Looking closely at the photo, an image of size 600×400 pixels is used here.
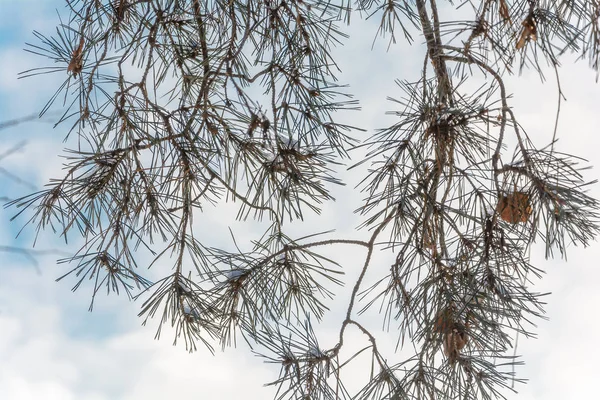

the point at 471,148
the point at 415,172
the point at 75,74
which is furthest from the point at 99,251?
the point at 471,148

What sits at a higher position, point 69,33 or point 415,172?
point 69,33

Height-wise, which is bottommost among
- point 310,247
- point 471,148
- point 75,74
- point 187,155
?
point 310,247

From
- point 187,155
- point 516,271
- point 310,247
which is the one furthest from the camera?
point 187,155

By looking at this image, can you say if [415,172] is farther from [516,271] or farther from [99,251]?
[99,251]

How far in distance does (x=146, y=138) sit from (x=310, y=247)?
36 cm

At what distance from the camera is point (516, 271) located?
1054 mm

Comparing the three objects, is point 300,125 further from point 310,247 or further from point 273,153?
point 310,247

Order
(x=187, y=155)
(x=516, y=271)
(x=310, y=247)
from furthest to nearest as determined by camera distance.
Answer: (x=187, y=155) → (x=310, y=247) → (x=516, y=271)

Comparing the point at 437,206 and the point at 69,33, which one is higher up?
the point at 69,33

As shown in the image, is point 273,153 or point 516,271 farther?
point 273,153

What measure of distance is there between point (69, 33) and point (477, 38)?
79cm

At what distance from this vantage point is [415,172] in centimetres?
113

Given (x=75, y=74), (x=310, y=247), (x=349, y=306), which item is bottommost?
(x=349, y=306)

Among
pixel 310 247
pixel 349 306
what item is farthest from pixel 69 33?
pixel 349 306
